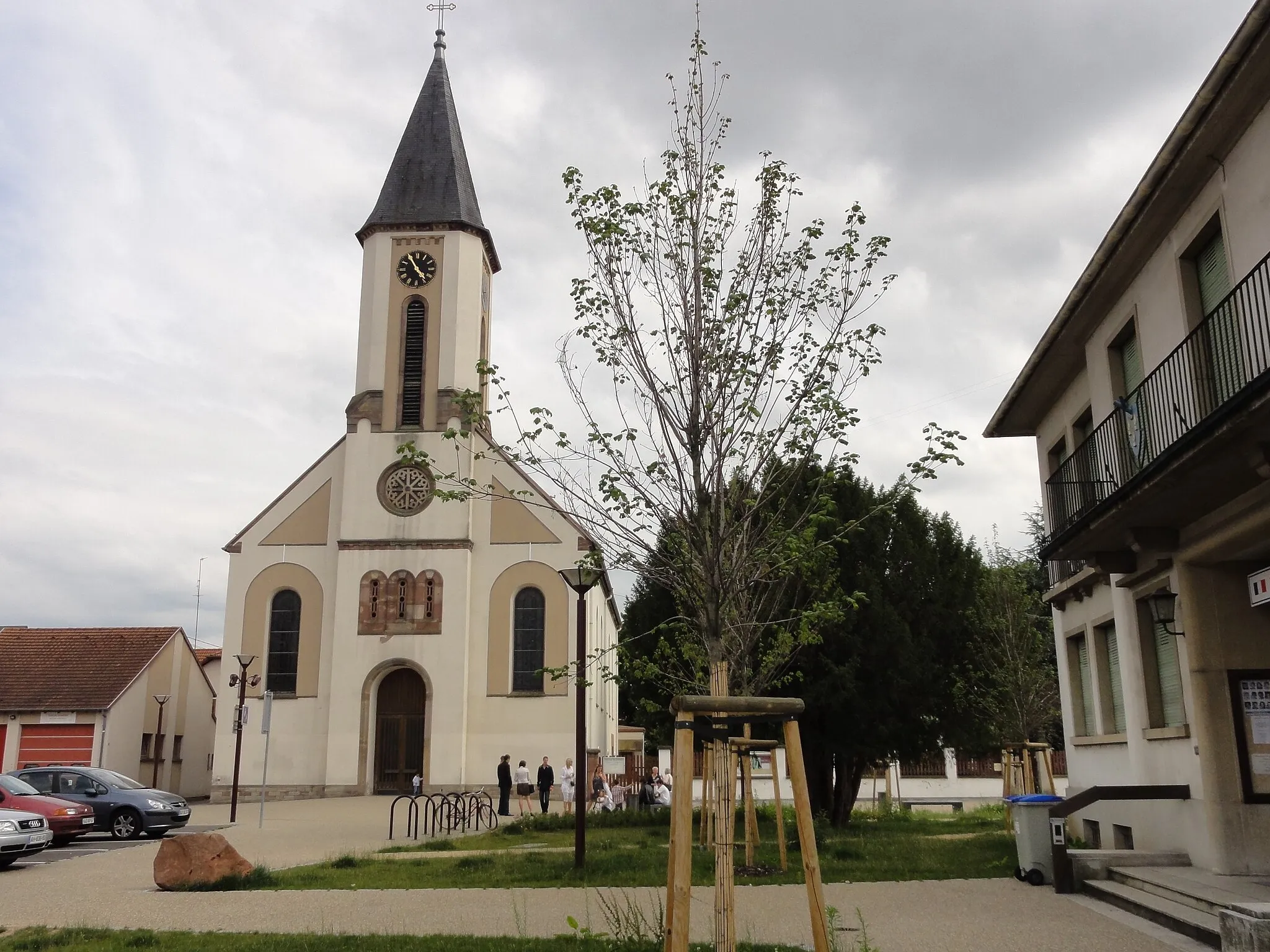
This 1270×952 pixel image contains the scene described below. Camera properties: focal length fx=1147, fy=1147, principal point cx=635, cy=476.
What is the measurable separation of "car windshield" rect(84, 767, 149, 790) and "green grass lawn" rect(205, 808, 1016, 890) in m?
7.71

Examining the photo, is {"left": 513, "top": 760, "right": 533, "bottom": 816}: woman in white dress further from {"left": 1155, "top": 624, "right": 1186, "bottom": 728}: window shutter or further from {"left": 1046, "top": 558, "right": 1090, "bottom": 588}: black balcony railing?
{"left": 1155, "top": 624, "right": 1186, "bottom": 728}: window shutter

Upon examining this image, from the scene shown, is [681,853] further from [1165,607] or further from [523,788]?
[523,788]

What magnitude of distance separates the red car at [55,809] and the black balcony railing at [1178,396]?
1673 cm

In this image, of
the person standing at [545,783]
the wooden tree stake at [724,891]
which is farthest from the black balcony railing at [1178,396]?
the person standing at [545,783]

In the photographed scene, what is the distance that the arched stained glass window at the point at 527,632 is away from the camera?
35312 mm

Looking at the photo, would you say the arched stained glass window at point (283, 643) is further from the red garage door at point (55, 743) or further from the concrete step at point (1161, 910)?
the concrete step at point (1161, 910)

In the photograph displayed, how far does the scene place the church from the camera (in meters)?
34.4

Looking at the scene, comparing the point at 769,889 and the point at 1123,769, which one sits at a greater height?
the point at 1123,769

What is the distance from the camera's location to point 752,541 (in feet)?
36.1

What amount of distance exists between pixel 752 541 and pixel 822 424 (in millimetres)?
1297

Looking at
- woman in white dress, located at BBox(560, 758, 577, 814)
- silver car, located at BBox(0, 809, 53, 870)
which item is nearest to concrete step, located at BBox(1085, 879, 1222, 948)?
silver car, located at BBox(0, 809, 53, 870)

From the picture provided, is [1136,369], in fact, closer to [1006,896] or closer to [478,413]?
[1006,896]

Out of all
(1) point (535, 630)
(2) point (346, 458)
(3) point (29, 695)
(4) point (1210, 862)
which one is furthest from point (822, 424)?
(3) point (29, 695)

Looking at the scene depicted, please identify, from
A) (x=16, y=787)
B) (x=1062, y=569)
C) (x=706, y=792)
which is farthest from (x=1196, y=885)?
(x=16, y=787)
